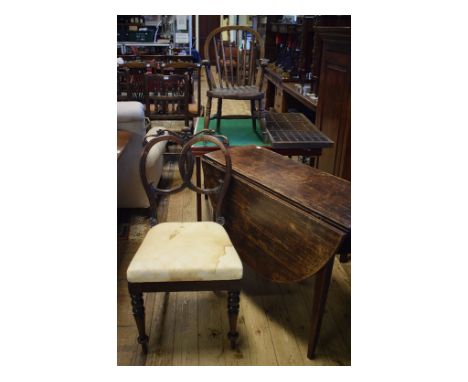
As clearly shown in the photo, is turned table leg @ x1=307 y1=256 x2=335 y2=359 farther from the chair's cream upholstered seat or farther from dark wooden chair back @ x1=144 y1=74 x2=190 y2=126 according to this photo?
dark wooden chair back @ x1=144 y1=74 x2=190 y2=126

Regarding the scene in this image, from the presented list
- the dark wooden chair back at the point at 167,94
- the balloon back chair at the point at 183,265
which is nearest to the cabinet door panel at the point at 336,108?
the dark wooden chair back at the point at 167,94

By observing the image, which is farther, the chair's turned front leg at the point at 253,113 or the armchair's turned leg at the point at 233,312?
the chair's turned front leg at the point at 253,113

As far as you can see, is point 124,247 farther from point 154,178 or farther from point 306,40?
point 306,40

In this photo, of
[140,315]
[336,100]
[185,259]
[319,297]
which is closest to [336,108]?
[336,100]

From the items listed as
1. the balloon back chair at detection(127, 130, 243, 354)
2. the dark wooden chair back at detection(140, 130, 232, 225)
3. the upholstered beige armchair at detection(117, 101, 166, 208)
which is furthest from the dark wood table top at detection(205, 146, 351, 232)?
the upholstered beige armchair at detection(117, 101, 166, 208)

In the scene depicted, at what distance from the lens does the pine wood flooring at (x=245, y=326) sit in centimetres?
164

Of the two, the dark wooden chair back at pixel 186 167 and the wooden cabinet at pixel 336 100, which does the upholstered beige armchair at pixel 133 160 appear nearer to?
the dark wooden chair back at pixel 186 167

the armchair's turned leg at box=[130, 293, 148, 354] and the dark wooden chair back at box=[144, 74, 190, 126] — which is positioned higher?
the dark wooden chair back at box=[144, 74, 190, 126]

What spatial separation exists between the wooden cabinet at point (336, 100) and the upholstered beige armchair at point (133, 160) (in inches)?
49.5

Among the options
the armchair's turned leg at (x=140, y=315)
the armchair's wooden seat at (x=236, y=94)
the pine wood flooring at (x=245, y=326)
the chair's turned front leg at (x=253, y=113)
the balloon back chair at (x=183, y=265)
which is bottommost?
the pine wood flooring at (x=245, y=326)

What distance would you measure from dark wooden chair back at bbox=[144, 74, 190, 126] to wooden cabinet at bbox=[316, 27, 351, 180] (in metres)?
1.16

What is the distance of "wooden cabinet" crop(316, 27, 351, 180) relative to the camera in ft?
8.55

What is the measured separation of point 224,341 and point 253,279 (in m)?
0.51

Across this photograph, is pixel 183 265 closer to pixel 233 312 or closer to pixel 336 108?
pixel 233 312
